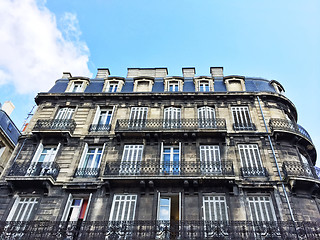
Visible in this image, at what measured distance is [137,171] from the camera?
11750mm

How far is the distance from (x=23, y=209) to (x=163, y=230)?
21.3 ft

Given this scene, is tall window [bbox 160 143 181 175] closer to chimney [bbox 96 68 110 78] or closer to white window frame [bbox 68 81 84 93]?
white window frame [bbox 68 81 84 93]

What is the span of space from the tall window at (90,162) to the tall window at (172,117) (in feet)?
12.5

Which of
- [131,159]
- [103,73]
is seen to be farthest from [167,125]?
[103,73]

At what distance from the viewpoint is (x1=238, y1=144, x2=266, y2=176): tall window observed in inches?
460

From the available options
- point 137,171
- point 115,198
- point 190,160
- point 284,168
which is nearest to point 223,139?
point 190,160

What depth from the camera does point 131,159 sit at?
12.5 metres

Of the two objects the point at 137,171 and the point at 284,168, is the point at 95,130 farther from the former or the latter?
the point at 284,168

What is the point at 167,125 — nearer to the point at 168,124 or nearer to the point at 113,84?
the point at 168,124

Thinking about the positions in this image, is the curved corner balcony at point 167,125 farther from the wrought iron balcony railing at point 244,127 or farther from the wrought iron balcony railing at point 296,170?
the wrought iron balcony railing at point 296,170

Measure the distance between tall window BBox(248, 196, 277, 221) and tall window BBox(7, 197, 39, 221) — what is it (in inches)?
375

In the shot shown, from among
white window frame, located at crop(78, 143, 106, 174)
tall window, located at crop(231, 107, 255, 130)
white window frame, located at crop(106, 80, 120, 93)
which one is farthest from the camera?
white window frame, located at crop(106, 80, 120, 93)

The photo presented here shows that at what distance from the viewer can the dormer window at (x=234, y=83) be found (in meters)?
15.8

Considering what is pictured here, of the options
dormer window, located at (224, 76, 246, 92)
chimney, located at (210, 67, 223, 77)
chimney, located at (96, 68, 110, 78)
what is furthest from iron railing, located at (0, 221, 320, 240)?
chimney, located at (96, 68, 110, 78)
